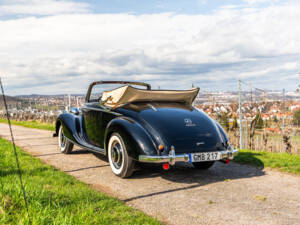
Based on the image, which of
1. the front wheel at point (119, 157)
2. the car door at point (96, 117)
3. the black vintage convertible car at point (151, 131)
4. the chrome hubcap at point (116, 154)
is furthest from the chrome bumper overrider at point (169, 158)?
the car door at point (96, 117)

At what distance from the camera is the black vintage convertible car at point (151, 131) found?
14.7 ft

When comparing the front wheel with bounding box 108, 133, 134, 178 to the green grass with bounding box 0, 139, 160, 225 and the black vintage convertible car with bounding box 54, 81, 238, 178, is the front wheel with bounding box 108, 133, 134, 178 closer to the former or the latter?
the black vintage convertible car with bounding box 54, 81, 238, 178

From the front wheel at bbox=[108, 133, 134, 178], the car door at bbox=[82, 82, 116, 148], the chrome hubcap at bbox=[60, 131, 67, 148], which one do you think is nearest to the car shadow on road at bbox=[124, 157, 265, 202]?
the front wheel at bbox=[108, 133, 134, 178]

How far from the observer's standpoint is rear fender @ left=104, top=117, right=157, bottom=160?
14.6ft

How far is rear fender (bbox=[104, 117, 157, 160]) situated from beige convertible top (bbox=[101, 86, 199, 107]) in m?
0.54

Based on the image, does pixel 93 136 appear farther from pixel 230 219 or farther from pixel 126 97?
pixel 230 219

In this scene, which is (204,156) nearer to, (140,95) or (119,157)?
(119,157)

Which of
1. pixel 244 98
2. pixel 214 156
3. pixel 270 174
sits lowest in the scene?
pixel 270 174

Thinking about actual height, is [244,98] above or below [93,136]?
above

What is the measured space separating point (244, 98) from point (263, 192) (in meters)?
5.25

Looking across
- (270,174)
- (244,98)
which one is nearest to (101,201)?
(270,174)

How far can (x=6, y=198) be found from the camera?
A: 10.9 ft

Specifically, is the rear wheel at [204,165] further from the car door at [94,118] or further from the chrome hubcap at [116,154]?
the car door at [94,118]

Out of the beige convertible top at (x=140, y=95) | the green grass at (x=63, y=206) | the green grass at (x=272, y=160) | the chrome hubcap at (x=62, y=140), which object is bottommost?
the green grass at (x=272, y=160)
